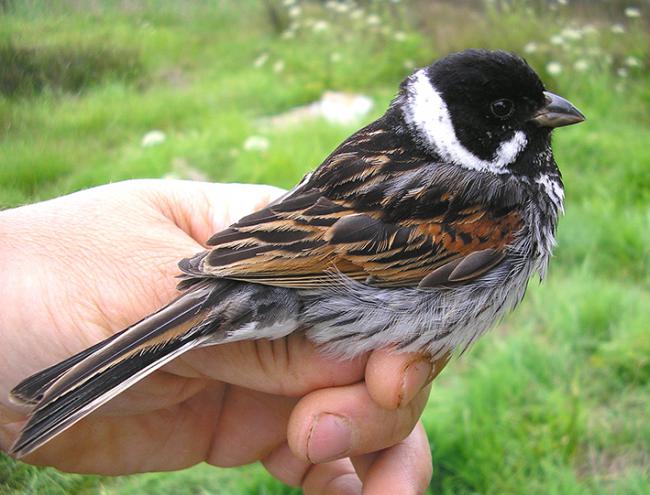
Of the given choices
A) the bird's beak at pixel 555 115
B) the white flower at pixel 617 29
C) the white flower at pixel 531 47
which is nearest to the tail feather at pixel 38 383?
the bird's beak at pixel 555 115

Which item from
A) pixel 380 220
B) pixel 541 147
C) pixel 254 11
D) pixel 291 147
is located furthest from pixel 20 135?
pixel 291 147

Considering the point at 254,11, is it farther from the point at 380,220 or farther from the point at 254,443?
the point at 254,443

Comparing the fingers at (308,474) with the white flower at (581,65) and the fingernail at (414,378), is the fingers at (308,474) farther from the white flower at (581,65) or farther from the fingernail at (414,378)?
the white flower at (581,65)

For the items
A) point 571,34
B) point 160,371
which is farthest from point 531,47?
point 160,371

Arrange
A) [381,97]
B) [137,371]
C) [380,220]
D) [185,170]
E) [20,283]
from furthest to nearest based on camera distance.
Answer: [381,97], [185,170], [380,220], [20,283], [137,371]

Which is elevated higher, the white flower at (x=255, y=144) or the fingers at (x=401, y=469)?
the white flower at (x=255, y=144)
